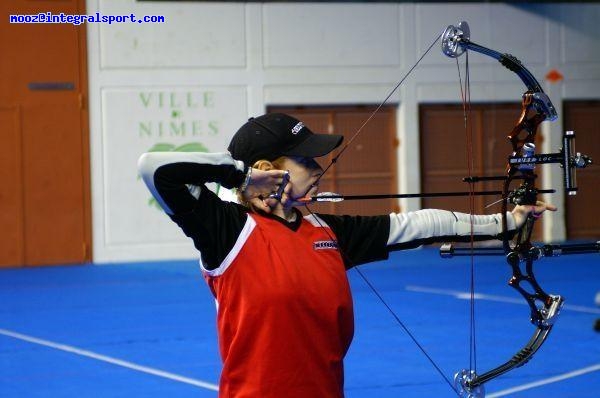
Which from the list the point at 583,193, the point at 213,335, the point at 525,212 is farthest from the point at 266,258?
the point at 583,193

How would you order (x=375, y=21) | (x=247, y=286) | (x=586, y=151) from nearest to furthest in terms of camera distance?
(x=247, y=286) < (x=375, y=21) < (x=586, y=151)

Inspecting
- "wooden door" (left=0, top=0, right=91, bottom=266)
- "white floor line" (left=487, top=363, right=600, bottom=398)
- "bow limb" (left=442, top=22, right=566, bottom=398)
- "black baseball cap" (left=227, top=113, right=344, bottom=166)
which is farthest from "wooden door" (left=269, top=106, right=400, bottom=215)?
"black baseball cap" (left=227, top=113, right=344, bottom=166)

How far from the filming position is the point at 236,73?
15406 mm

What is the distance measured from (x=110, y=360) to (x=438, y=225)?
4.33 m

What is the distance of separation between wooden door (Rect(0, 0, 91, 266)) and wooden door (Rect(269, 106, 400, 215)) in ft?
9.95

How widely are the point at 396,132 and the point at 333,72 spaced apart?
1.44 meters

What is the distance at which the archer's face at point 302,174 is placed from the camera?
294 cm

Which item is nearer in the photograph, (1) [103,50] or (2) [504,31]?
(1) [103,50]

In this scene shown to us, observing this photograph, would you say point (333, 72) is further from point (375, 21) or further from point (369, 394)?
point (369, 394)

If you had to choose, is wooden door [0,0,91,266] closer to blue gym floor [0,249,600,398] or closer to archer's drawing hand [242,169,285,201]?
blue gym floor [0,249,600,398]

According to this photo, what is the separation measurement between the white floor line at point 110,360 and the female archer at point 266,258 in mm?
3229

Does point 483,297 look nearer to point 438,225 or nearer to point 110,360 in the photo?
point 110,360

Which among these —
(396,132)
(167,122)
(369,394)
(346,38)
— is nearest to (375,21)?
(346,38)

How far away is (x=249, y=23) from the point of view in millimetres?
15391
